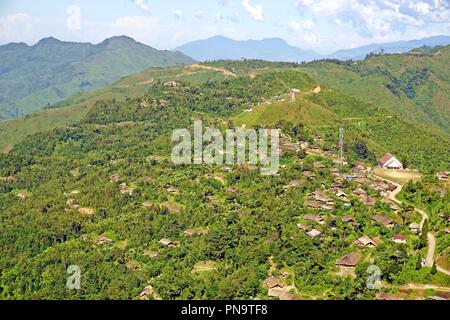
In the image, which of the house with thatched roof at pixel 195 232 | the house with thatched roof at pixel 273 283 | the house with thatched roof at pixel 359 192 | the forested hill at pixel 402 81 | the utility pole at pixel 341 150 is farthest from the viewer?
the forested hill at pixel 402 81

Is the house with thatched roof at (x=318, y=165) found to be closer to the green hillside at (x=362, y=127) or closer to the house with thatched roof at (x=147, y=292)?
the green hillside at (x=362, y=127)

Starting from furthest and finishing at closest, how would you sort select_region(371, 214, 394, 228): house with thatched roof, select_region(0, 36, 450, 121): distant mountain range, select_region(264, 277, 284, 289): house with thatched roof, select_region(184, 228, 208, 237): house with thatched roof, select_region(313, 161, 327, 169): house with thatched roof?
select_region(0, 36, 450, 121): distant mountain range
select_region(313, 161, 327, 169): house with thatched roof
select_region(184, 228, 208, 237): house with thatched roof
select_region(371, 214, 394, 228): house with thatched roof
select_region(264, 277, 284, 289): house with thatched roof

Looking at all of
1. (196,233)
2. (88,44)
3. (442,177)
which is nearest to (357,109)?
(442,177)

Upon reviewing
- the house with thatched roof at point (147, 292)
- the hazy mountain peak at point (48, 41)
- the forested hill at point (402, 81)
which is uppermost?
the hazy mountain peak at point (48, 41)

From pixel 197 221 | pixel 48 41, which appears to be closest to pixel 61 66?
pixel 48 41

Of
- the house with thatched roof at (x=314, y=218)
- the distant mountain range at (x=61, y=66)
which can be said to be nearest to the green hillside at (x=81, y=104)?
the distant mountain range at (x=61, y=66)

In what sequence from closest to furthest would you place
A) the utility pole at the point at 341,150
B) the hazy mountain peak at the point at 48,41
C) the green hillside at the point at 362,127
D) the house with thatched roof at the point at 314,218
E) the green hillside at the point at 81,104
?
1. the house with thatched roof at the point at 314,218
2. the utility pole at the point at 341,150
3. the green hillside at the point at 362,127
4. the green hillside at the point at 81,104
5. the hazy mountain peak at the point at 48,41

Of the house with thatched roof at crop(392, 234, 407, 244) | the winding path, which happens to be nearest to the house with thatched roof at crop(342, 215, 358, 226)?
the house with thatched roof at crop(392, 234, 407, 244)

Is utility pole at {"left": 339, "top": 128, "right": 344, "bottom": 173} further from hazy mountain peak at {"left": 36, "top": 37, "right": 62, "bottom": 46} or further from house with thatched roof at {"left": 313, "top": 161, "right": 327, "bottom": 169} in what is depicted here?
hazy mountain peak at {"left": 36, "top": 37, "right": 62, "bottom": 46}
